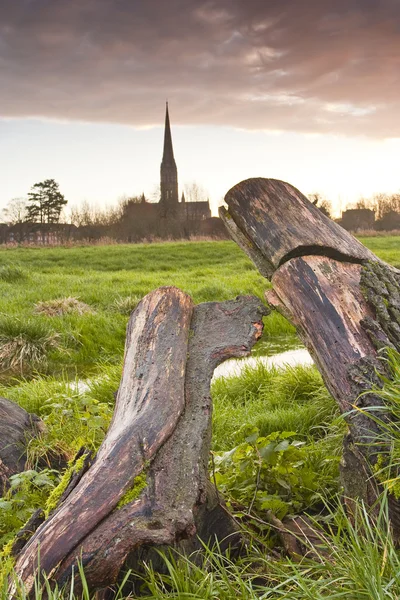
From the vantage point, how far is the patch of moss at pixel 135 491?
6.66 ft

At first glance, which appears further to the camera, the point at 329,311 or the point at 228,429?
the point at 228,429

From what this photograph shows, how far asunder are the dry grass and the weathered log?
512cm

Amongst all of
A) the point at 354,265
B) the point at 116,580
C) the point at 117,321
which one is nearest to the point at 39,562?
the point at 116,580

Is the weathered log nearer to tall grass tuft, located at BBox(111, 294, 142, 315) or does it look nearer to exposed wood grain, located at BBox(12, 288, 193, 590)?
exposed wood grain, located at BBox(12, 288, 193, 590)

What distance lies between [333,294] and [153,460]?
141 cm

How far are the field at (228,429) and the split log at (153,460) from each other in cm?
17

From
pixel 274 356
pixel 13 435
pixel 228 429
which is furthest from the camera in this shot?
pixel 274 356

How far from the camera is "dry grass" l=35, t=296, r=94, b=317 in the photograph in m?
9.23

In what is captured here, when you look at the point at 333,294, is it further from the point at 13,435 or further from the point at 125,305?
the point at 125,305

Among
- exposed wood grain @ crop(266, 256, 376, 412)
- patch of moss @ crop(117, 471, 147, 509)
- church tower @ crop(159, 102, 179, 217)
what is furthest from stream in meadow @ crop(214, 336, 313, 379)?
church tower @ crop(159, 102, 179, 217)

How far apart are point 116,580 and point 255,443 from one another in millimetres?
1443

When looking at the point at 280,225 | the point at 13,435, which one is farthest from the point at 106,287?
the point at 280,225

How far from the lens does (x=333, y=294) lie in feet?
10.0

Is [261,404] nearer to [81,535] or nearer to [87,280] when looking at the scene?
[81,535]
